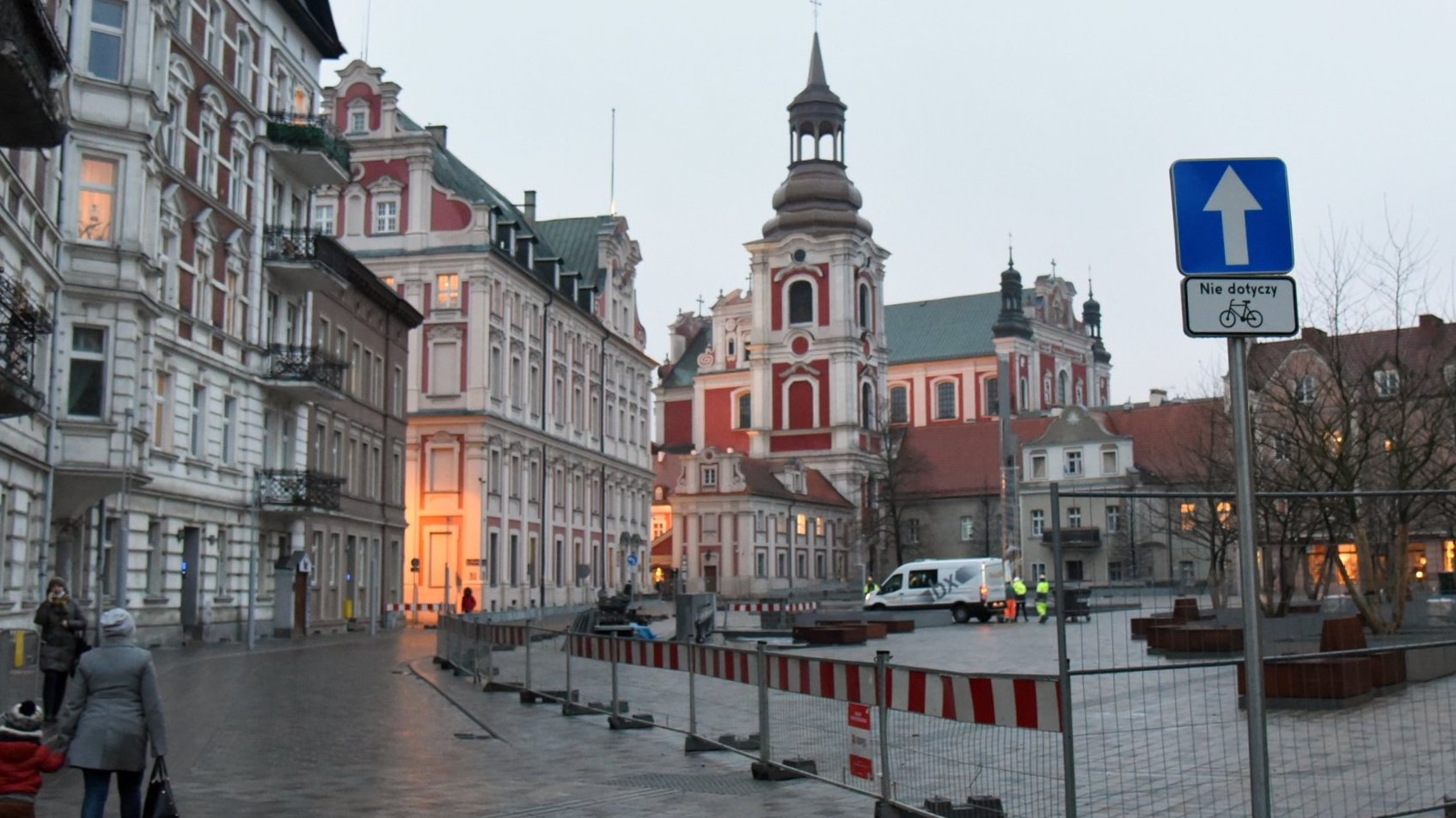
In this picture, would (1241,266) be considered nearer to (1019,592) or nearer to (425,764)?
(425,764)

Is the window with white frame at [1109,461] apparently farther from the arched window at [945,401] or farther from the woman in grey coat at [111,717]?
the woman in grey coat at [111,717]

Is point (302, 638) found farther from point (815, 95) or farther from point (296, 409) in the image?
point (815, 95)

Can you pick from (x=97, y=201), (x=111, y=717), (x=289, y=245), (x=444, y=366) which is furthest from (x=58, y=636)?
(x=444, y=366)

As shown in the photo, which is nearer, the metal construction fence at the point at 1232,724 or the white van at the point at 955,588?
the metal construction fence at the point at 1232,724

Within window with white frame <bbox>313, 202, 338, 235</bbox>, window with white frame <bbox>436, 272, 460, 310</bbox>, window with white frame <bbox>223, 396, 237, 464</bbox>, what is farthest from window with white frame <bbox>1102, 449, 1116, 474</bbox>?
window with white frame <bbox>223, 396, 237, 464</bbox>

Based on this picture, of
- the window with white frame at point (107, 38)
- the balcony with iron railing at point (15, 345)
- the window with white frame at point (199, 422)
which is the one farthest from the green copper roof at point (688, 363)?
the balcony with iron railing at point (15, 345)

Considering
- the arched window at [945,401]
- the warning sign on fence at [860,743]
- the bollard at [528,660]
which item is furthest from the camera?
the arched window at [945,401]

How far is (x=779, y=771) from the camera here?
12.9 metres

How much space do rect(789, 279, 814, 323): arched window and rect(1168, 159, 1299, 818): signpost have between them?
3819 inches

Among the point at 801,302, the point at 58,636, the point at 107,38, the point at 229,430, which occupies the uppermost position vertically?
the point at 801,302

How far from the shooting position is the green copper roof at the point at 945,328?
401 feet

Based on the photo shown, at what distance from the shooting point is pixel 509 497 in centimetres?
6581

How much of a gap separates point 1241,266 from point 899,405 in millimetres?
117104

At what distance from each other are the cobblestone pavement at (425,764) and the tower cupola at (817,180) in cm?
8169
